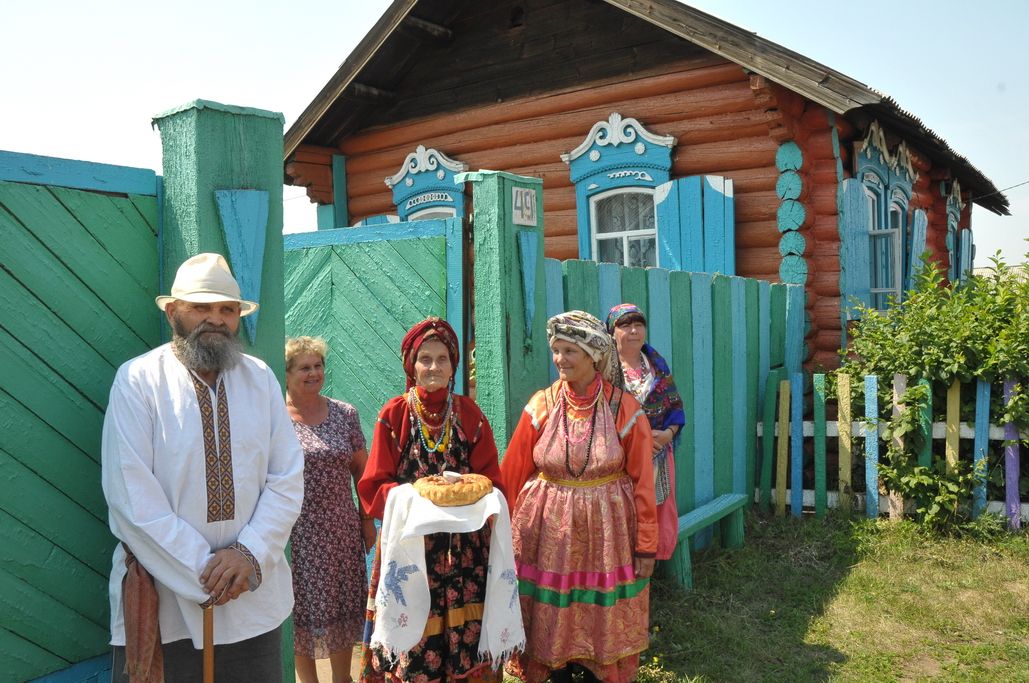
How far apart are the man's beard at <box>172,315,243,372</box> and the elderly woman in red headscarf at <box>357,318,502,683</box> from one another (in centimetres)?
101

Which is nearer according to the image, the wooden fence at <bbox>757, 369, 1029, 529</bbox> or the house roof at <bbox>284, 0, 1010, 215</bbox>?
the wooden fence at <bbox>757, 369, 1029, 529</bbox>

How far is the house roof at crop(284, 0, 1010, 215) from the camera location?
729cm

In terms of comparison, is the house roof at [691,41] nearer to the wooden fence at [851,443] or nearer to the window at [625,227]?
the window at [625,227]

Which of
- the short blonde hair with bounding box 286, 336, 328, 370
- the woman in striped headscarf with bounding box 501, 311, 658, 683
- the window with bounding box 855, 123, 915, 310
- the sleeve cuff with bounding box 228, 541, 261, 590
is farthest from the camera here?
the window with bounding box 855, 123, 915, 310

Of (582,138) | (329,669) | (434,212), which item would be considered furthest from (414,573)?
(434,212)

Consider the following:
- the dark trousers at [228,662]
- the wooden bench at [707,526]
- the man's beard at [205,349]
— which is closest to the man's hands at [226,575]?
the dark trousers at [228,662]

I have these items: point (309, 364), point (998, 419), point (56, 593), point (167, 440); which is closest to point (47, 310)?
point (167, 440)

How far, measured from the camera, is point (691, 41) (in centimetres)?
812

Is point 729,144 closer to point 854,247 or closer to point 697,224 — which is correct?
point 697,224

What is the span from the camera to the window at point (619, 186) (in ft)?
28.7

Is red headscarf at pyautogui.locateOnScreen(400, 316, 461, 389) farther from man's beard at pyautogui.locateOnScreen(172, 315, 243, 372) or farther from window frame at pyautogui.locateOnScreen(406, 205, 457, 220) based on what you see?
window frame at pyautogui.locateOnScreen(406, 205, 457, 220)

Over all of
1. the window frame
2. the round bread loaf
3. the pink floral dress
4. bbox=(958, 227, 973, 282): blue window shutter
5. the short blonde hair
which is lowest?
the pink floral dress

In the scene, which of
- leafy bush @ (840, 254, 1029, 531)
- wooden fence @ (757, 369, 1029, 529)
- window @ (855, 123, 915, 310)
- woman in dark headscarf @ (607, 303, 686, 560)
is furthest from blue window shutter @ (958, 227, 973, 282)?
woman in dark headscarf @ (607, 303, 686, 560)

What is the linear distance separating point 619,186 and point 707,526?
13.7 ft
